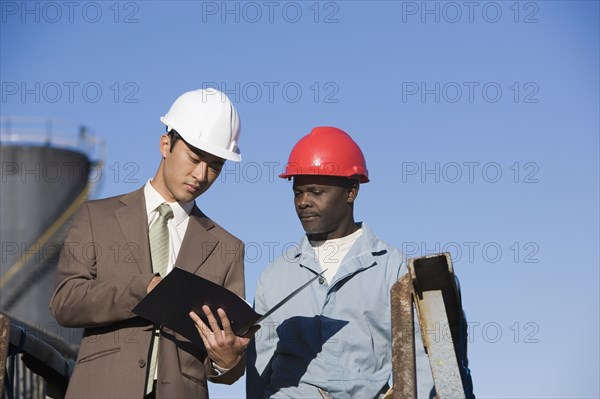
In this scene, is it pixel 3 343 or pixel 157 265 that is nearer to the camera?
pixel 3 343

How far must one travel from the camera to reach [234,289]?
5.10m

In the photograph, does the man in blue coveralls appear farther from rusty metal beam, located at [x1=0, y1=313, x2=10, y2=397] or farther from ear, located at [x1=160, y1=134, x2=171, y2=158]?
rusty metal beam, located at [x1=0, y1=313, x2=10, y2=397]

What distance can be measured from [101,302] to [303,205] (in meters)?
1.84

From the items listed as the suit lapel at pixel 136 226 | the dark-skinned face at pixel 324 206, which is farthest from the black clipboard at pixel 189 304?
the dark-skinned face at pixel 324 206

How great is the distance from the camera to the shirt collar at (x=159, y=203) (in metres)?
5.16

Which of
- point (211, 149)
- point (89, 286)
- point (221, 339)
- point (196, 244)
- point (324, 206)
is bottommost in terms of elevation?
point (221, 339)

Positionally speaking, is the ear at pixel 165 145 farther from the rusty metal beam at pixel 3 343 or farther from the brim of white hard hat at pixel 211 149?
the rusty metal beam at pixel 3 343

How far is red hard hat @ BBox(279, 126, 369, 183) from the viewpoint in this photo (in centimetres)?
627

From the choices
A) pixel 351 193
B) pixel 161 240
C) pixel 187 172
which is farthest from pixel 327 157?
pixel 161 240

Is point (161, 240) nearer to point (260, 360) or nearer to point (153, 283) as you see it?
point (153, 283)

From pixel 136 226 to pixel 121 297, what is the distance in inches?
20.2

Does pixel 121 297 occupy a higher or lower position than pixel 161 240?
lower

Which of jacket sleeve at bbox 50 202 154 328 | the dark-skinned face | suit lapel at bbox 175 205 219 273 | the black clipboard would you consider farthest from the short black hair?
the dark-skinned face

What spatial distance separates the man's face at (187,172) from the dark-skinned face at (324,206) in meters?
1.09
